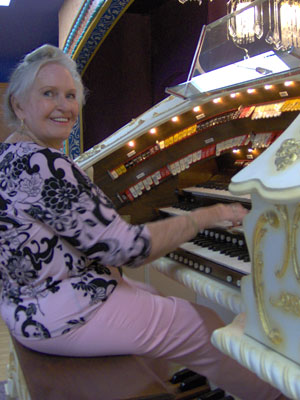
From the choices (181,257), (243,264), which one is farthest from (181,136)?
(243,264)

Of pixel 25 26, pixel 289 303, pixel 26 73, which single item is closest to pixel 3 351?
pixel 26 73

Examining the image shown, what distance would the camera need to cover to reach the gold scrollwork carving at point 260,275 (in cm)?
112

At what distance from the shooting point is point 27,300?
4.78 feet

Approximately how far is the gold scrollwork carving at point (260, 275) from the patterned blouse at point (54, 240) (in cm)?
39

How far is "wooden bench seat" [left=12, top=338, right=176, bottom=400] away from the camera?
1.26 meters

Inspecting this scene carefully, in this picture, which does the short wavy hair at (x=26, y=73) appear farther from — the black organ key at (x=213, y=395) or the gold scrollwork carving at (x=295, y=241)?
the black organ key at (x=213, y=395)

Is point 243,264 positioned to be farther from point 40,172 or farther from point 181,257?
point 40,172

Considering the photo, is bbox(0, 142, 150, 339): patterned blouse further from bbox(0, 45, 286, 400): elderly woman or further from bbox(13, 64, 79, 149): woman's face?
bbox(13, 64, 79, 149): woman's face

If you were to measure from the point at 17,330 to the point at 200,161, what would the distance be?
5.28 feet

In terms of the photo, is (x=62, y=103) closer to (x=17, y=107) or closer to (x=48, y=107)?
(x=48, y=107)

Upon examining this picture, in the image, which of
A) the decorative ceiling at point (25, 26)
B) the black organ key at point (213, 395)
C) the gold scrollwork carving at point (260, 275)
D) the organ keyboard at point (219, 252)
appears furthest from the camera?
the decorative ceiling at point (25, 26)

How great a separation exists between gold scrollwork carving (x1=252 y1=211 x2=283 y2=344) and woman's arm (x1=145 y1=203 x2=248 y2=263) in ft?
1.28

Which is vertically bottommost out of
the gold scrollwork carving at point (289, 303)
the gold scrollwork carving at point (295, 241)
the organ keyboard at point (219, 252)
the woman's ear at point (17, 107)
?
the organ keyboard at point (219, 252)

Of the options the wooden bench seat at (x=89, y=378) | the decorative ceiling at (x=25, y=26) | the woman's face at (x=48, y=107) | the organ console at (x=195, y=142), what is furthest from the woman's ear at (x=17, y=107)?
the decorative ceiling at (x=25, y=26)
